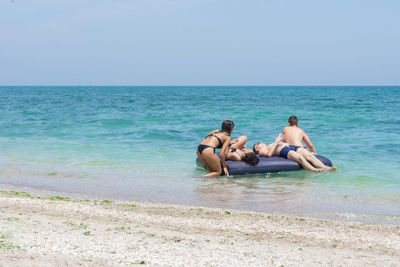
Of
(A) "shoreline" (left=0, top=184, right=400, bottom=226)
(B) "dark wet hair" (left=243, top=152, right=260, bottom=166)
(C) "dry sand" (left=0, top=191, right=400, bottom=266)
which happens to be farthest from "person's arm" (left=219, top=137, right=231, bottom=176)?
(C) "dry sand" (left=0, top=191, right=400, bottom=266)

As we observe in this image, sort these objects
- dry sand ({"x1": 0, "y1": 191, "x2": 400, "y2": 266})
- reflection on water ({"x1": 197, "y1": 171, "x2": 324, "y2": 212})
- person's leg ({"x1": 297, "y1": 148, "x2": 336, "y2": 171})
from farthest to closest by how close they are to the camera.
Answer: person's leg ({"x1": 297, "y1": 148, "x2": 336, "y2": 171}) < reflection on water ({"x1": 197, "y1": 171, "x2": 324, "y2": 212}) < dry sand ({"x1": 0, "y1": 191, "x2": 400, "y2": 266})

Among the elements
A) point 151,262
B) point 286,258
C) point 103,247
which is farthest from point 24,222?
point 286,258

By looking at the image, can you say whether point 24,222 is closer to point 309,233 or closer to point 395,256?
point 309,233

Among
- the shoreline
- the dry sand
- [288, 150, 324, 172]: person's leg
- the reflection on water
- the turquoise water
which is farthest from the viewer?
[288, 150, 324, 172]: person's leg

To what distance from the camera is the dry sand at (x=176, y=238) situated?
3.59 metres

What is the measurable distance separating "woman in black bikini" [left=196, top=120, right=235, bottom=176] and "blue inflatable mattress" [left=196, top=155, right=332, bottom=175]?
0.17 meters

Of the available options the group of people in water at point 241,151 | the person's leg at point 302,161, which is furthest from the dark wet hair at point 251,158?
the person's leg at point 302,161

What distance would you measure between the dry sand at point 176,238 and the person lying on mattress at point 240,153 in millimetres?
2483

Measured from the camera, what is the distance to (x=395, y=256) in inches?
151

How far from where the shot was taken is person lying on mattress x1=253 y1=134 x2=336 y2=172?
823cm

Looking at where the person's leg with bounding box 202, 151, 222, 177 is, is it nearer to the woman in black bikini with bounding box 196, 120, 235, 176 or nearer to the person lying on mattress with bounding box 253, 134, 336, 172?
the woman in black bikini with bounding box 196, 120, 235, 176

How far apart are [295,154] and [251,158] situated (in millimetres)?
995

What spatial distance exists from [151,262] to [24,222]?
5.88ft

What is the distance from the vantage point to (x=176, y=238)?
165 inches
